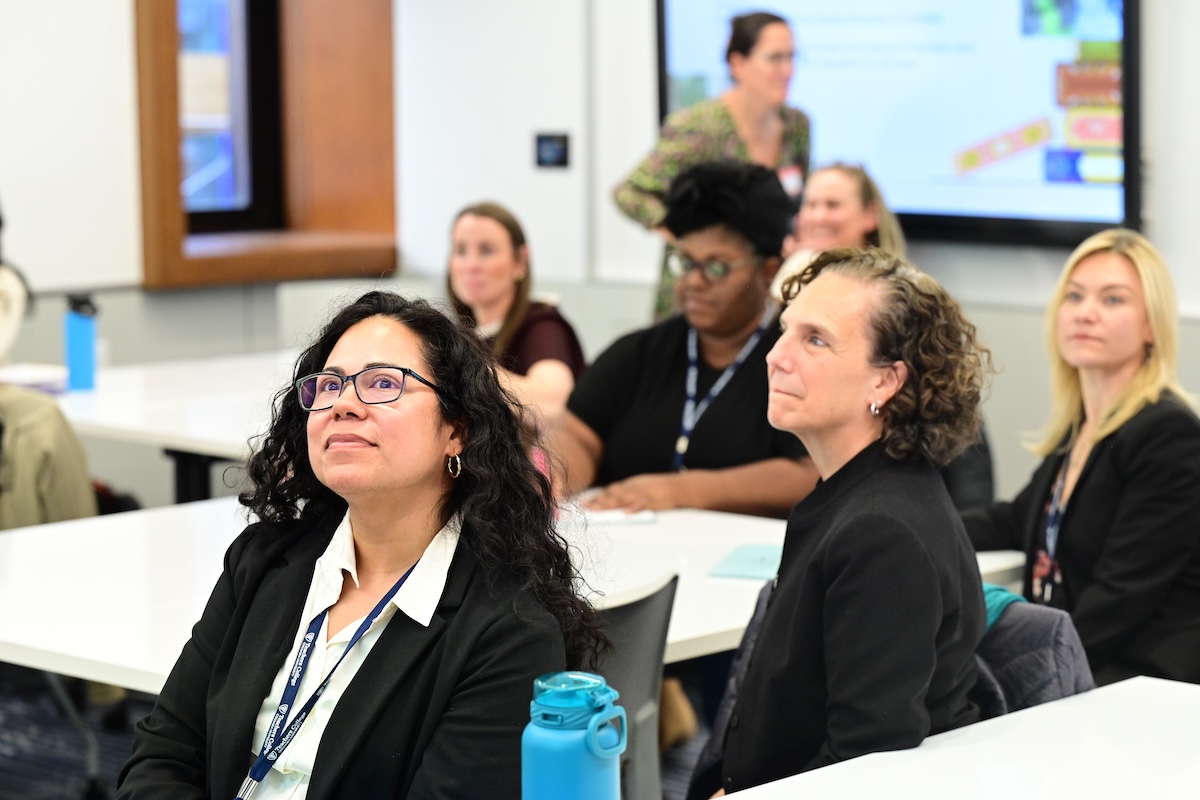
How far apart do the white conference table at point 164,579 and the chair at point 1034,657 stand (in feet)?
1.45

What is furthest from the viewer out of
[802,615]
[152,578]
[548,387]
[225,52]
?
[225,52]

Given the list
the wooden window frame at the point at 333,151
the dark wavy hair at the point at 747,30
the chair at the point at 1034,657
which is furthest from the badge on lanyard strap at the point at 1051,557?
the wooden window frame at the point at 333,151

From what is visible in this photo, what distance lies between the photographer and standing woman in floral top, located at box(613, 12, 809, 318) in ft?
16.1

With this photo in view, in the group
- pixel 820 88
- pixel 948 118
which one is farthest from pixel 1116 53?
pixel 820 88

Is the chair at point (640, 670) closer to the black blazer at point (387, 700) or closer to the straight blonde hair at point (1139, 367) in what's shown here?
the black blazer at point (387, 700)

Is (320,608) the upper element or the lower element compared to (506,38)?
lower

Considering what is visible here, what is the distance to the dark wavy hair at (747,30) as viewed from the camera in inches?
193

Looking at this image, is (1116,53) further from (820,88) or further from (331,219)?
(331,219)

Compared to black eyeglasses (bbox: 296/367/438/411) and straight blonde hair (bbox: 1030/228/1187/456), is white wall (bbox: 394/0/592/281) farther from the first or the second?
black eyeglasses (bbox: 296/367/438/411)

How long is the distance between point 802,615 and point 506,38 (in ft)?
15.6

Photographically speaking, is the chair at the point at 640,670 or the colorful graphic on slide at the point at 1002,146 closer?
the chair at the point at 640,670

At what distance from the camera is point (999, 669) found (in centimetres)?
209

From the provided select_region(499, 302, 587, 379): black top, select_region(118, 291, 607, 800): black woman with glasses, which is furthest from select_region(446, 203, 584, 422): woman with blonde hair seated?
select_region(118, 291, 607, 800): black woman with glasses

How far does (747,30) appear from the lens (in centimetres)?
491
